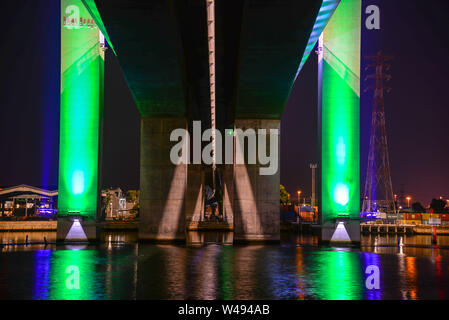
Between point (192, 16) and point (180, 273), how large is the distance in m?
12.3

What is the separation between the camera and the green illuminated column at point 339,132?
113 ft

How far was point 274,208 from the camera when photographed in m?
36.6

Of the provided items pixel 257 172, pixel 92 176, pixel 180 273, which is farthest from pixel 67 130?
pixel 180 273

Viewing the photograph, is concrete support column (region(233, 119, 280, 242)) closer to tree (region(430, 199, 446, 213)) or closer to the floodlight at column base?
the floodlight at column base

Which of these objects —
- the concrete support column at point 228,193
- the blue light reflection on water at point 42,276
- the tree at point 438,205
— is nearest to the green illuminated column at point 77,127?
the blue light reflection on water at point 42,276

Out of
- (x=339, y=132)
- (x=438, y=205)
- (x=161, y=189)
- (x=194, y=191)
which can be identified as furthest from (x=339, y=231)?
(x=438, y=205)

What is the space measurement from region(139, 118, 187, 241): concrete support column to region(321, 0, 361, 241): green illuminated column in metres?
9.53

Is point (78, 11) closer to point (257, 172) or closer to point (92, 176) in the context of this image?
point (92, 176)

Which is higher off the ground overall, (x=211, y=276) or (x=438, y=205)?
(x=438, y=205)

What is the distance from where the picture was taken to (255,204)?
36.7 m

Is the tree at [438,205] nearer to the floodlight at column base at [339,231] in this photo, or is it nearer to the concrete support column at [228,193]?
the concrete support column at [228,193]

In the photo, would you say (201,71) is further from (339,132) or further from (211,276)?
(211,276)

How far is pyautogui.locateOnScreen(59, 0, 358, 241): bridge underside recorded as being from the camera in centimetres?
2106

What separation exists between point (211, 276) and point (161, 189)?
18868 millimetres
